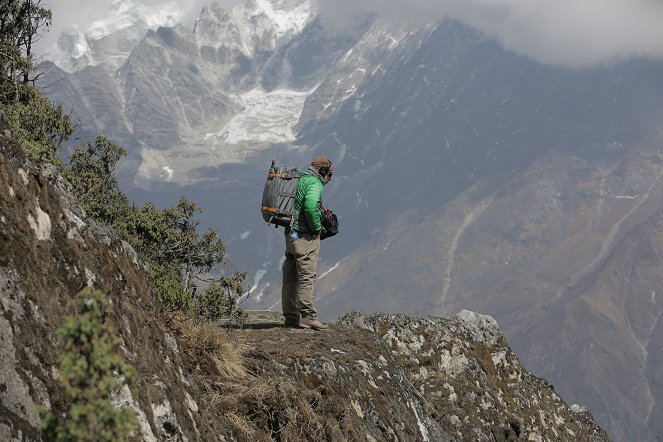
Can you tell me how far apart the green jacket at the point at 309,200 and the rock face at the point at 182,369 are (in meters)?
2.11

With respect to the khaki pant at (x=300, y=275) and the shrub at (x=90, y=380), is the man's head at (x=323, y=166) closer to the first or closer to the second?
the khaki pant at (x=300, y=275)

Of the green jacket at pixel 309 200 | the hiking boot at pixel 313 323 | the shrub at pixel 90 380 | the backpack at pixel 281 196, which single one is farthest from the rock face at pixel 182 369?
the backpack at pixel 281 196

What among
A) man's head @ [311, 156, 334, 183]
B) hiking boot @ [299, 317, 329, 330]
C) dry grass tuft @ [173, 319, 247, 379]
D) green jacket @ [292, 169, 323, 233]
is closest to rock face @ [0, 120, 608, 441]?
dry grass tuft @ [173, 319, 247, 379]

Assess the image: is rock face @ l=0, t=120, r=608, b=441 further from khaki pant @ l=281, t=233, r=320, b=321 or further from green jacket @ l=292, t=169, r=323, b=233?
green jacket @ l=292, t=169, r=323, b=233

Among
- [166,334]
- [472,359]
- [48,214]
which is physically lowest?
[166,334]

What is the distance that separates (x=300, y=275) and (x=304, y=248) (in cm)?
66

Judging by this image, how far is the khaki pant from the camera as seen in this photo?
1736 centimetres

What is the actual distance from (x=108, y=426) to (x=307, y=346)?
371 inches

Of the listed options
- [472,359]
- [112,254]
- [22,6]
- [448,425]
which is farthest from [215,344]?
[22,6]

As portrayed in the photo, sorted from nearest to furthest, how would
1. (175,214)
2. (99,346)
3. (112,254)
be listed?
1. (99,346)
2. (112,254)
3. (175,214)

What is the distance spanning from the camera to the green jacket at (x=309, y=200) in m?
16.7

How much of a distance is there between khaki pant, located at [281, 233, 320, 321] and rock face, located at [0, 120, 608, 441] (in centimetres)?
62

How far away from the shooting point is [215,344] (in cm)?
1220

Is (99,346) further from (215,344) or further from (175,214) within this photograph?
(175,214)
